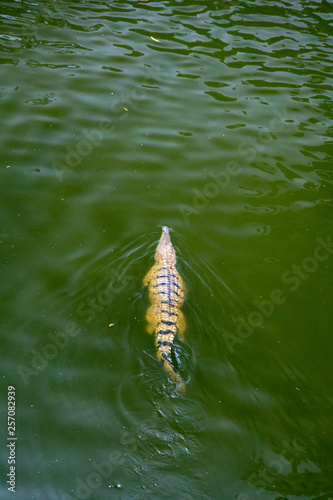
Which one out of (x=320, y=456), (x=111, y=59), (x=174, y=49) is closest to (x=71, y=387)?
(x=320, y=456)

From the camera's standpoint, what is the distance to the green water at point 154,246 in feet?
13.0

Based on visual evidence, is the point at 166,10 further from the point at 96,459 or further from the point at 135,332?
the point at 96,459

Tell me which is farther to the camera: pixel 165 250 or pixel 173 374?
pixel 165 250
